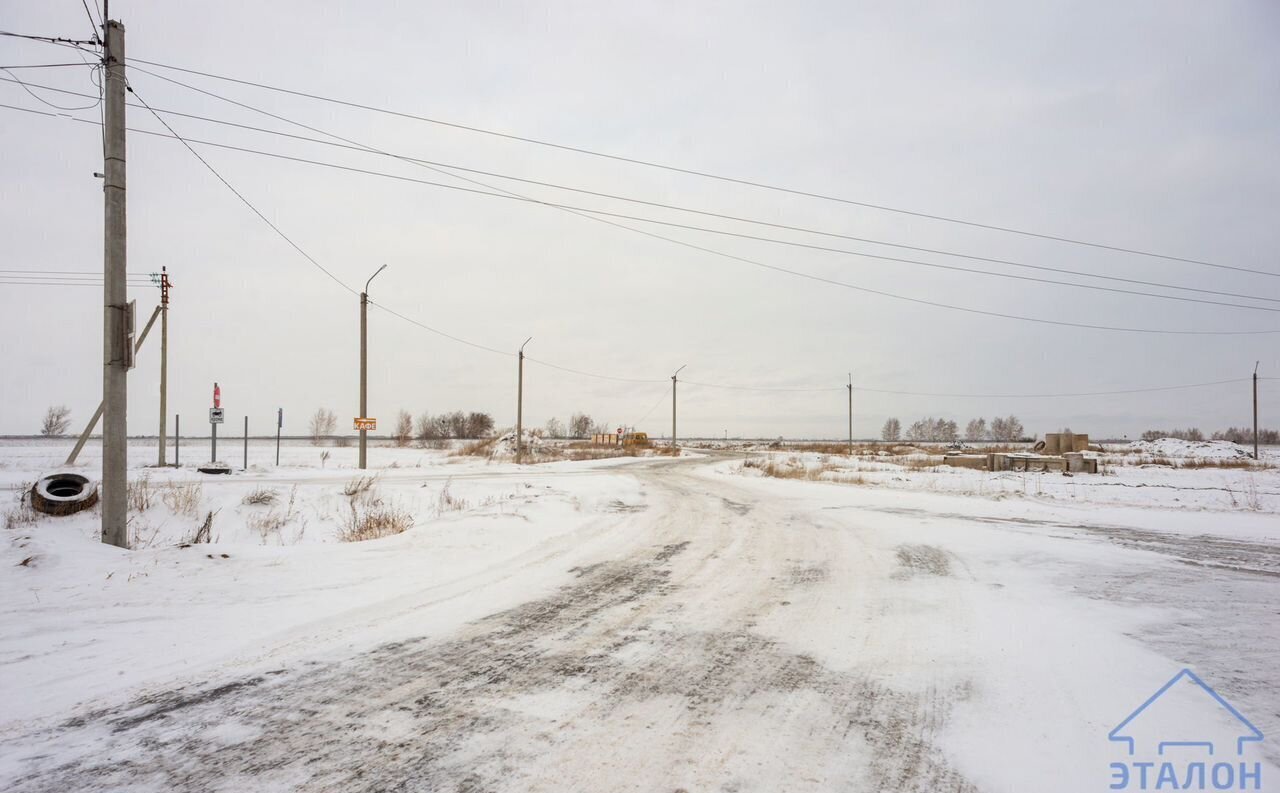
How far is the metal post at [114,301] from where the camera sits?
7.11m

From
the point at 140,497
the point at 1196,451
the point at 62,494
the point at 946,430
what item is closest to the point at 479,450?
the point at 140,497

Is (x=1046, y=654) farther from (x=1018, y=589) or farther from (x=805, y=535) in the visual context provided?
(x=805, y=535)

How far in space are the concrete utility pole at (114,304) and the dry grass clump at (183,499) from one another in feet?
20.8

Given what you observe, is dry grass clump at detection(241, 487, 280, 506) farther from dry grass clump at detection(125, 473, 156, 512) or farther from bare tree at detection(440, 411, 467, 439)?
bare tree at detection(440, 411, 467, 439)

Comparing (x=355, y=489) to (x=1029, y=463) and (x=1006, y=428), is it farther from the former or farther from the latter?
(x=1006, y=428)

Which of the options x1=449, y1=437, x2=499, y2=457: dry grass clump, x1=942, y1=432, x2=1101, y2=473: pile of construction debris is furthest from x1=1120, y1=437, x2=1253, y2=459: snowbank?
x1=449, y1=437, x2=499, y2=457: dry grass clump

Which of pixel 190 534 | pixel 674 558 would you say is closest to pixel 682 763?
pixel 674 558

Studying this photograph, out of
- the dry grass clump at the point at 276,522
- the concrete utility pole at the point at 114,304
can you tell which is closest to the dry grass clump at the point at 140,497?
the dry grass clump at the point at 276,522

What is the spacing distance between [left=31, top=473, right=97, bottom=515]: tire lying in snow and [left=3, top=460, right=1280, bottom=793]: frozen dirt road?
8.98m

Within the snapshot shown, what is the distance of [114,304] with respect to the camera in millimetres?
7172

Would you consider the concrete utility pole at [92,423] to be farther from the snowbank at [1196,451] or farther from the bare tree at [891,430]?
the bare tree at [891,430]

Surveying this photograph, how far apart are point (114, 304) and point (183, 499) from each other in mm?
7672

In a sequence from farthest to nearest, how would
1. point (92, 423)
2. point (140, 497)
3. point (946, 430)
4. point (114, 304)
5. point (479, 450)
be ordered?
1. point (946, 430)
2. point (479, 450)
3. point (92, 423)
4. point (140, 497)
5. point (114, 304)

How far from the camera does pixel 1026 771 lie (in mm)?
2672
